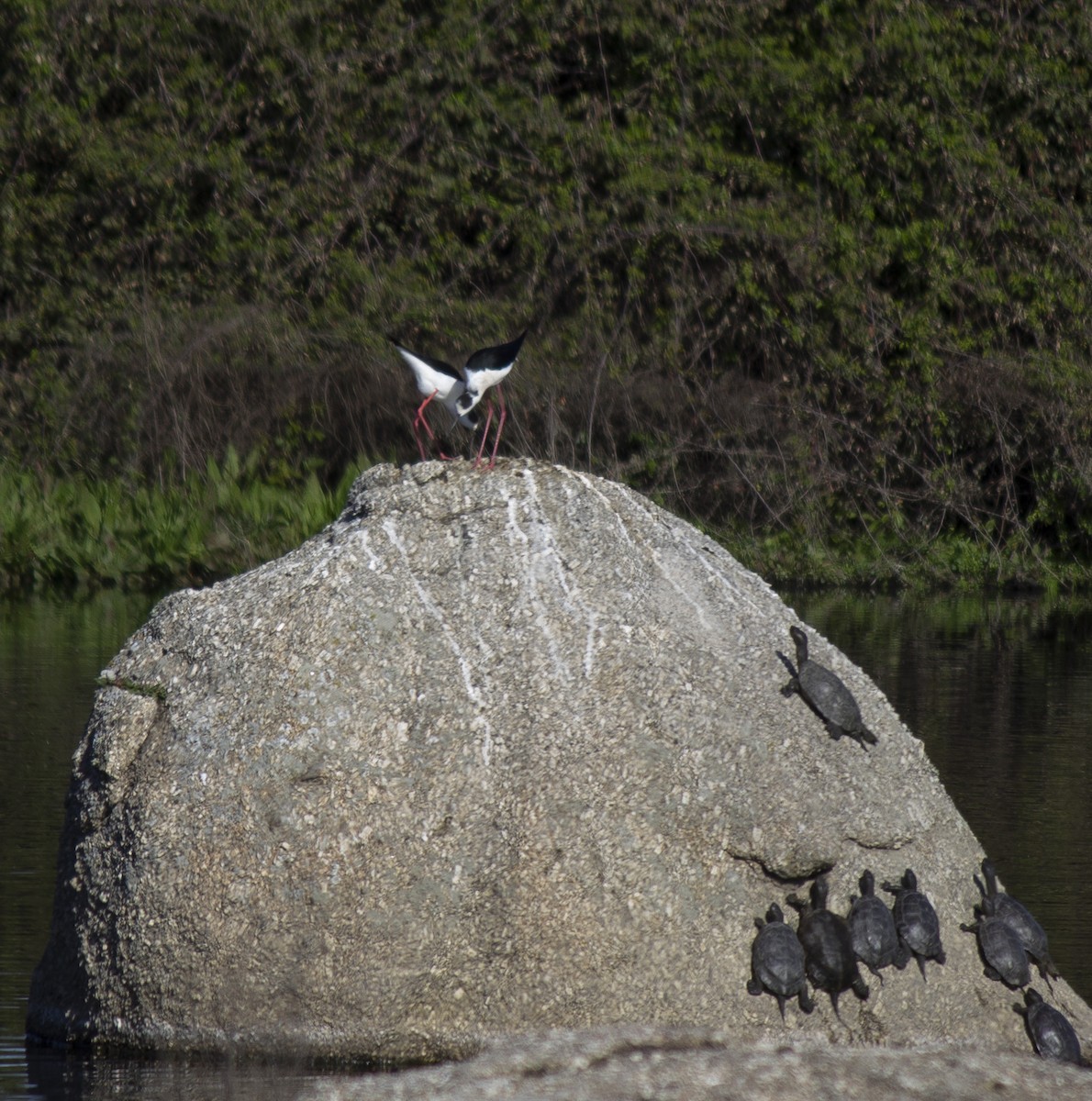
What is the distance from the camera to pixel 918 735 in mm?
10625

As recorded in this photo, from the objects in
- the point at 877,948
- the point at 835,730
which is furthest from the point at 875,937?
the point at 835,730

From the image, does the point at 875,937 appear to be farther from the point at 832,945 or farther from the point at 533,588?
the point at 533,588

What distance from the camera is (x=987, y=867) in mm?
6066

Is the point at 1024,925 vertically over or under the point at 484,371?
under

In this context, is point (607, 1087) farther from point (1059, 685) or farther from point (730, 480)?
point (730, 480)

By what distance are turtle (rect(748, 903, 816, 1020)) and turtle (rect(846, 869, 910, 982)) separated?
175 mm

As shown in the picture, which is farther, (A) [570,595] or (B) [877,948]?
(A) [570,595]

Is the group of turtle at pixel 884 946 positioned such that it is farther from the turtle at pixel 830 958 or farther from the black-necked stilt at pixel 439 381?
the black-necked stilt at pixel 439 381

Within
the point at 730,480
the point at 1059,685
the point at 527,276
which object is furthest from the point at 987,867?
the point at 527,276

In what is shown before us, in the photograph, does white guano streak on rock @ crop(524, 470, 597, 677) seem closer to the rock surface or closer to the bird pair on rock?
the bird pair on rock

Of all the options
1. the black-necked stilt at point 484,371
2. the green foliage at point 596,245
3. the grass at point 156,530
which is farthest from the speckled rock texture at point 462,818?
the green foliage at point 596,245

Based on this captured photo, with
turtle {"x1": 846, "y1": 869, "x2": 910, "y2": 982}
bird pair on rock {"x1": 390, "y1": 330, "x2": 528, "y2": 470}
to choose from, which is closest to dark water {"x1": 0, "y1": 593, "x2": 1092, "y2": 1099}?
turtle {"x1": 846, "y1": 869, "x2": 910, "y2": 982}

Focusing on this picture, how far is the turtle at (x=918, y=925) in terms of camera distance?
5637 mm

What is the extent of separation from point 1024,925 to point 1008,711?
234 inches
